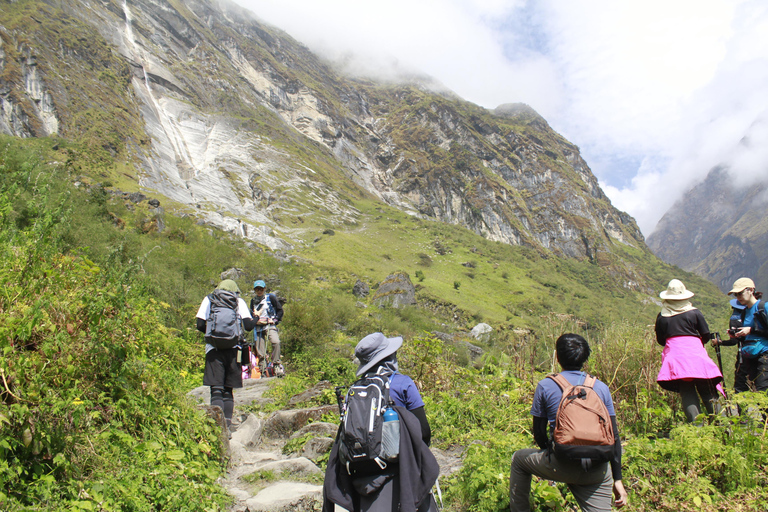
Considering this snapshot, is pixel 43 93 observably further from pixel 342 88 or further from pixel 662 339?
pixel 342 88

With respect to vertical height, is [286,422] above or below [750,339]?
below

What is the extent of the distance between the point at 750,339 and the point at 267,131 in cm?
7799

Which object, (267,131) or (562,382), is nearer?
(562,382)

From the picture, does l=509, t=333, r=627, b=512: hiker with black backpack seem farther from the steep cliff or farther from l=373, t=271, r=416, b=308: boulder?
the steep cliff

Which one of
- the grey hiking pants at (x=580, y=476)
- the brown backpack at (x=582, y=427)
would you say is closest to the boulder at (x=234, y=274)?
the grey hiking pants at (x=580, y=476)

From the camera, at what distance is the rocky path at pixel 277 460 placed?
3.13m

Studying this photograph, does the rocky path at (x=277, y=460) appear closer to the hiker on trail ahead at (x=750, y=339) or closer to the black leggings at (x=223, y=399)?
the black leggings at (x=223, y=399)

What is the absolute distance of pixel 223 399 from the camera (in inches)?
178

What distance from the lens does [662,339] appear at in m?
3.85

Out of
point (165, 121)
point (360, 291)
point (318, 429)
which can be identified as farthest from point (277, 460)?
point (165, 121)

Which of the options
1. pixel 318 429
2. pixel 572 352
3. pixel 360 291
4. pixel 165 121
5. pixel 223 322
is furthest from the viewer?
pixel 165 121

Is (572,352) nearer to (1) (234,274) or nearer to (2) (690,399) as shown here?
(2) (690,399)

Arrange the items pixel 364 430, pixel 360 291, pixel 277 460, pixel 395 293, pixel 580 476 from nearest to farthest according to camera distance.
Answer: pixel 364 430 < pixel 580 476 < pixel 277 460 < pixel 395 293 < pixel 360 291

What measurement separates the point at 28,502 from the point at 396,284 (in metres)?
27.4
